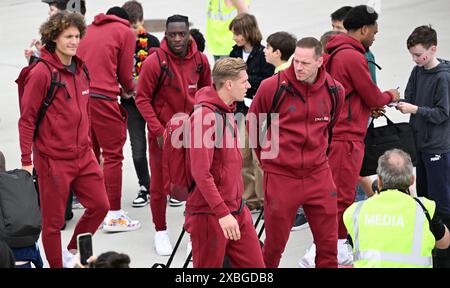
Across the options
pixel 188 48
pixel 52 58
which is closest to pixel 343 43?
pixel 188 48

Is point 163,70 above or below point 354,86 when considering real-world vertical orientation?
above

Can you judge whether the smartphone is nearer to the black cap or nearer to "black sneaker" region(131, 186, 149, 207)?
the black cap

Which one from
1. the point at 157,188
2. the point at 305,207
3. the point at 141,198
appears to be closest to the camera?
the point at 305,207

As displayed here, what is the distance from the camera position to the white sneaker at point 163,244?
8328 millimetres

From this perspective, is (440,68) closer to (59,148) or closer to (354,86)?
(354,86)

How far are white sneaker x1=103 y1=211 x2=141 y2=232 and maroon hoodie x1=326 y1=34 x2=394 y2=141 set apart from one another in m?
2.29

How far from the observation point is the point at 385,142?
26.7ft

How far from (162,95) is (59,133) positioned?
131 cm

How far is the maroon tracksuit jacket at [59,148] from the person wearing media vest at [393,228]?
2.56 m

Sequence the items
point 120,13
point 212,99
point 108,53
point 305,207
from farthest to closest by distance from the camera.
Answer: point 120,13
point 108,53
point 305,207
point 212,99

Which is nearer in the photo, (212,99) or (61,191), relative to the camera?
(212,99)

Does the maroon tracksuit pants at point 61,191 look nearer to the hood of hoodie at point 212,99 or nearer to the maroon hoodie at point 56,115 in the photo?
the maroon hoodie at point 56,115

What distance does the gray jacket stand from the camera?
812cm

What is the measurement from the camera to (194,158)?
6320mm
